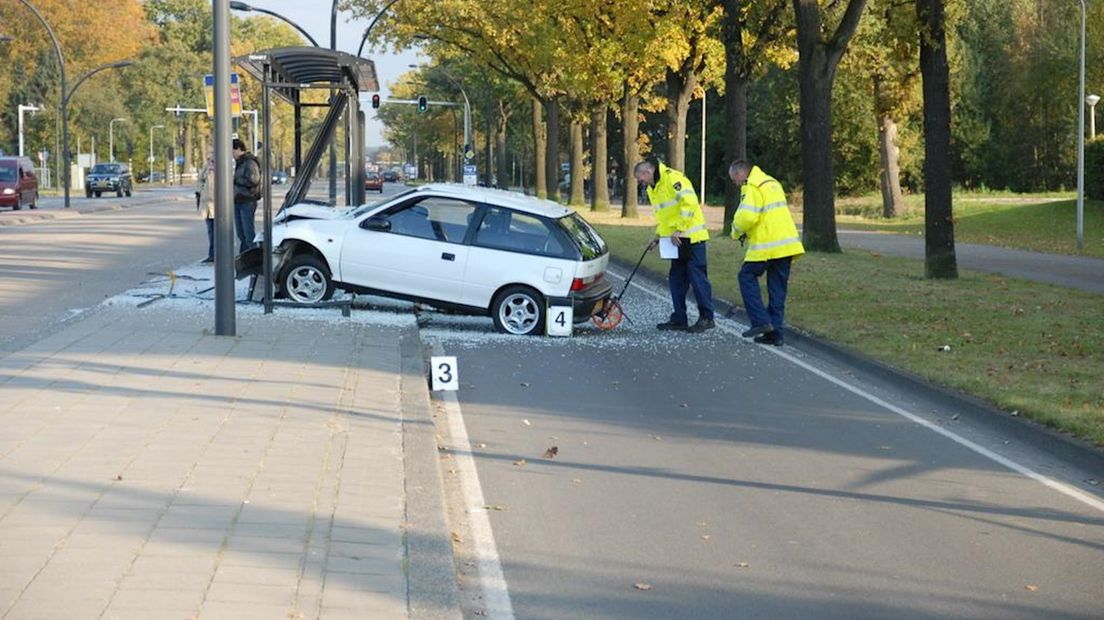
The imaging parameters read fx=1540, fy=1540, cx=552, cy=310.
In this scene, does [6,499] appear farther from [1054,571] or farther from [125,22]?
[125,22]

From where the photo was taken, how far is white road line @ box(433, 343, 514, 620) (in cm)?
645

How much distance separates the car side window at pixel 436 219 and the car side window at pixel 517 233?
0.22 metres

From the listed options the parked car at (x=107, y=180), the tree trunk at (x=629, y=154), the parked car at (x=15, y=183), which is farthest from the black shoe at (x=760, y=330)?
the parked car at (x=107, y=180)

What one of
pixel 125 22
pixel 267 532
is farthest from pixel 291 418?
pixel 125 22

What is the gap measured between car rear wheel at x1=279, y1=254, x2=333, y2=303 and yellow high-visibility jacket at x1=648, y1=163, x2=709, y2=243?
3.83m

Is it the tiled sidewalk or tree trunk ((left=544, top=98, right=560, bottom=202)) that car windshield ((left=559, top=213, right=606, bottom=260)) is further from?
tree trunk ((left=544, top=98, right=560, bottom=202))

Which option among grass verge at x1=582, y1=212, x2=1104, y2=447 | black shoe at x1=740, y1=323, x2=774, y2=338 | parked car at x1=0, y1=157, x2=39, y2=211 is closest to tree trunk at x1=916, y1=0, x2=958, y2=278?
grass verge at x1=582, y1=212, x2=1104, y2=447

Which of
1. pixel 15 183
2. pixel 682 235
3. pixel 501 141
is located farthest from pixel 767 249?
pixel 501 141

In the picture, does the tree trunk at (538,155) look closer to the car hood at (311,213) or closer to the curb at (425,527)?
the car hood at (311,213)

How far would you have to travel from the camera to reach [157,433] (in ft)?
30.4

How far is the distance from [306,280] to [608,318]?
349 centimetres

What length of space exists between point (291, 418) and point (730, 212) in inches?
1050

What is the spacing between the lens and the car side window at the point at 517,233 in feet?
55.4

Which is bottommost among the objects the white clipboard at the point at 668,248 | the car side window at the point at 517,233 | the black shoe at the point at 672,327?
the black shoe at the point at 672,327
